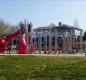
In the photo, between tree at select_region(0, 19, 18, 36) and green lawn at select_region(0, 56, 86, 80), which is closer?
green lawn at select_region(0, 56, 86, 80)

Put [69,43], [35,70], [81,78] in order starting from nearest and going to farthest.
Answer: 1. [81,78]
2. [35,70]
3. [69,43]

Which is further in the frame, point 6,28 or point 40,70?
point 6,28

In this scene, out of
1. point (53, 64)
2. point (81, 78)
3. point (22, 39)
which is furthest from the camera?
point (22, 39)

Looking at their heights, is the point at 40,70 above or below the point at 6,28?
below

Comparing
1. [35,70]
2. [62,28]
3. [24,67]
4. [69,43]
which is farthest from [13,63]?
[62,28]

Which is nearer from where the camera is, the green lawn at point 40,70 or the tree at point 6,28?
→ the green lawn at point 40,70

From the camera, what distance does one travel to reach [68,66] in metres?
15.1

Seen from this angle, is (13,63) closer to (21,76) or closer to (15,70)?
(15,70)

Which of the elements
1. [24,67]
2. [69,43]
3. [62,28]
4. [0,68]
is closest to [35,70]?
[24,67]

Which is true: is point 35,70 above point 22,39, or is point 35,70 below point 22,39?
below

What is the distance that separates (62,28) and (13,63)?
169 ft

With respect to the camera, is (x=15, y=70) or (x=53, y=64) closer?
(x=15, y=70)

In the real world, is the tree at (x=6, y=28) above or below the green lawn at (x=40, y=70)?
above

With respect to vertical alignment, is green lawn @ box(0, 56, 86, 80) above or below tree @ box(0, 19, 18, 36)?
below
